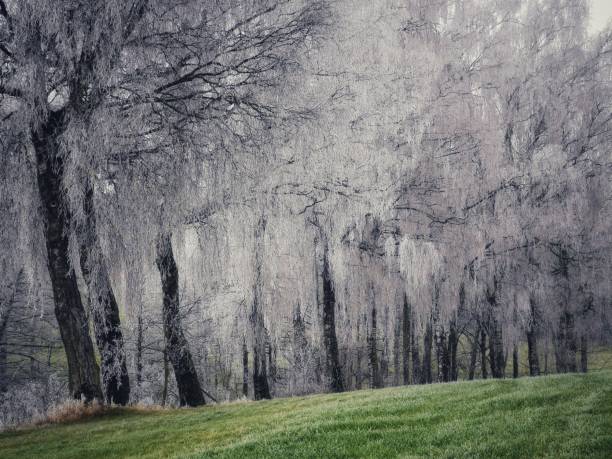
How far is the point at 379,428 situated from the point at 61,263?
703 cm

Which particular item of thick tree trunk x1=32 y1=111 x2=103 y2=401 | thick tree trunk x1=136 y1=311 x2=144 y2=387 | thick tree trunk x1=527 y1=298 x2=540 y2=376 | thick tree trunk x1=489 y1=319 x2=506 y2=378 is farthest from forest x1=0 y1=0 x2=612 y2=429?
thick tree trunk x1=136 y1=311 x2=144 y2=387

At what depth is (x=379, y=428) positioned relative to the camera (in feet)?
22.2

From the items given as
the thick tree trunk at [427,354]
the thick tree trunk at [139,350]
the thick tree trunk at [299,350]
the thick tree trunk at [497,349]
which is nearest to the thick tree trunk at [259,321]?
the thick tree trunk at [299,350]

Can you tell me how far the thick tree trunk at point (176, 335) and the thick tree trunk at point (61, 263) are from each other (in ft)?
7.97

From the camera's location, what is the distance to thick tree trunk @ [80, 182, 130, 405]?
1003 centimetres

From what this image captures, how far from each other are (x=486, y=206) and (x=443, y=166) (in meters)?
2.09

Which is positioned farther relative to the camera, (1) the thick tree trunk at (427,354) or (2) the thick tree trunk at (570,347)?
(1) the thick tree trunk at (427,354)

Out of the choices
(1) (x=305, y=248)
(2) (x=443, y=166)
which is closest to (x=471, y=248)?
(2) (x=443, y=166)

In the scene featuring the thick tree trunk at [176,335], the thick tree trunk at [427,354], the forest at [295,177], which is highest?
the forest at [295,177]

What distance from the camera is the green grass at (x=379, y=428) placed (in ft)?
17.9

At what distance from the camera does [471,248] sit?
59.8ft

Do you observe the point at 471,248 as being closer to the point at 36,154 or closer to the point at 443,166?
the point at 443,166

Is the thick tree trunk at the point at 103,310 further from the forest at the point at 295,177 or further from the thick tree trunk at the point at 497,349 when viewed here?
the thick tree trunk at the point at 497,349

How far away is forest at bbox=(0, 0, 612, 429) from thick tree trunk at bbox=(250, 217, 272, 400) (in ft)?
0.27
